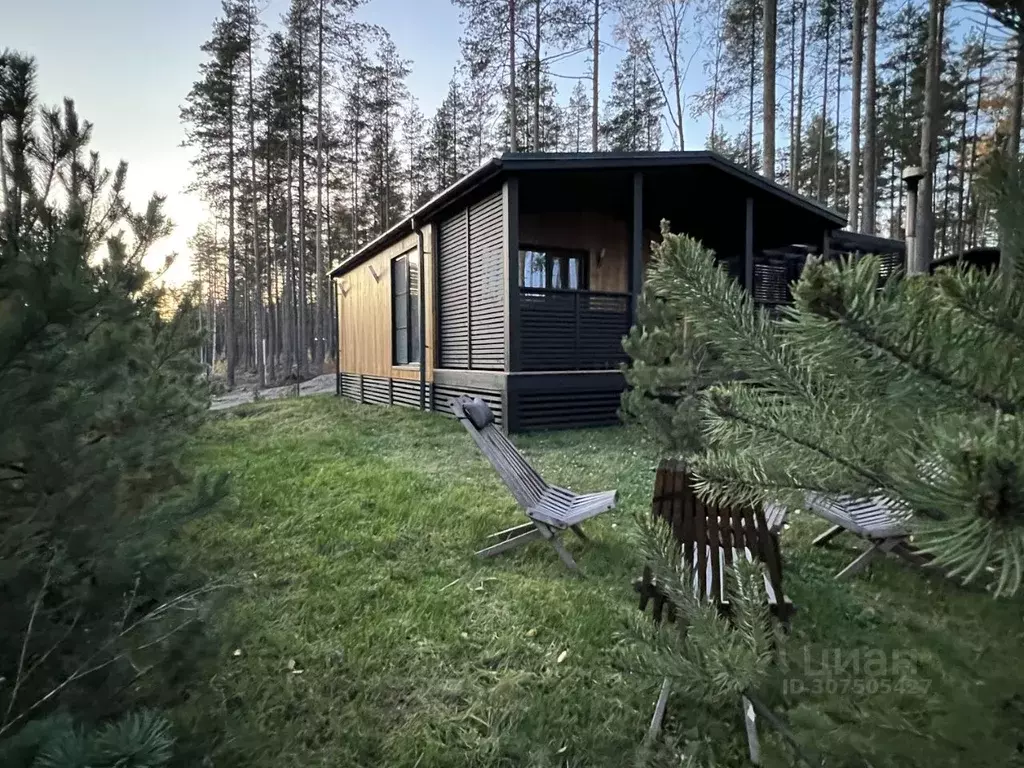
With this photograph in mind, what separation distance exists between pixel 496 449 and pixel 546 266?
24.1 feet

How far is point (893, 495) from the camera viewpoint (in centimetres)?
64

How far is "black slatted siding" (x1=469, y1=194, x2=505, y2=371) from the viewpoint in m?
8.31

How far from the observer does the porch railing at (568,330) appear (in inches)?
324

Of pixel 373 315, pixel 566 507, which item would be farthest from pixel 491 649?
pixel 373 315

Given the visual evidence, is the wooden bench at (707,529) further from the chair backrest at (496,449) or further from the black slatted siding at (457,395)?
the black slatted siding at (457,395)

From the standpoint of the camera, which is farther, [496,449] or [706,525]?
[496,449]

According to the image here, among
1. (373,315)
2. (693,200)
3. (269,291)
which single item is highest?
(269,291)

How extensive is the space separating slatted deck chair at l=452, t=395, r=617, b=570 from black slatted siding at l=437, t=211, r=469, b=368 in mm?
5206

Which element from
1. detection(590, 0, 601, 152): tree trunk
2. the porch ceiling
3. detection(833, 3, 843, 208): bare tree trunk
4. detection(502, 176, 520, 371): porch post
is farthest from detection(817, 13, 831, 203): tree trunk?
detection(502, 176, 520, 371): porch post

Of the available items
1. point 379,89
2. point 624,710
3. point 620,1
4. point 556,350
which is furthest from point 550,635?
point 379,89

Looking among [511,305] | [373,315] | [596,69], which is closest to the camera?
[511,305]

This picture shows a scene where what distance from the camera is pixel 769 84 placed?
13.3 metres

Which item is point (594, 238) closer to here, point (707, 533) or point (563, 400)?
point (563, 400)

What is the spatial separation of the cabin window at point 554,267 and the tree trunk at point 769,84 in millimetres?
5535
